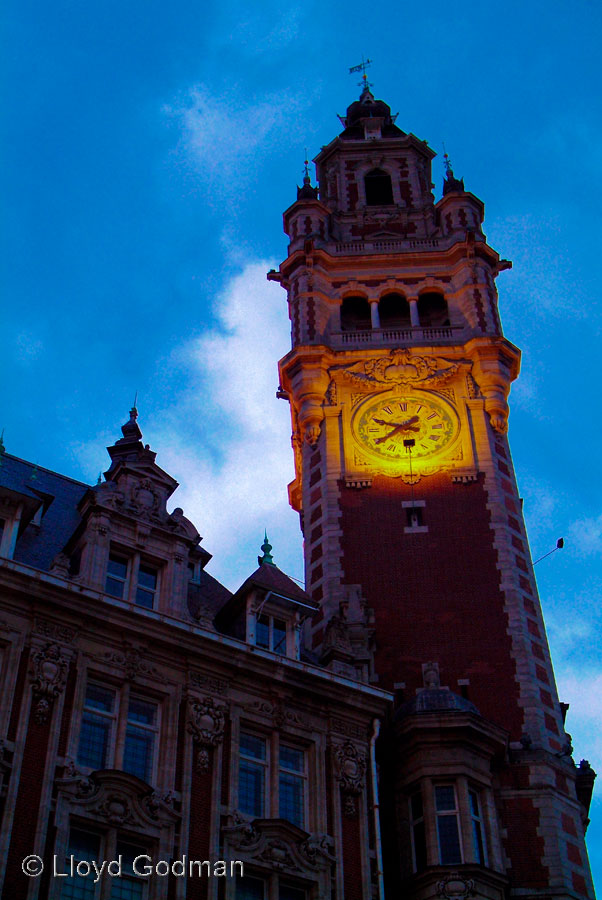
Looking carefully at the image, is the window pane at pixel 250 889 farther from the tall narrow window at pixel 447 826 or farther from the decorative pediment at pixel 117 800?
the tall narrow window at pixel 447 826

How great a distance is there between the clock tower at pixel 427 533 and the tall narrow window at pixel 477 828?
0.11 meters

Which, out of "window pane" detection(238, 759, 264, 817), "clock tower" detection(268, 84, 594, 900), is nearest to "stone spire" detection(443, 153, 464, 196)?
"clock tower" detection(268, 84, 594, 900)

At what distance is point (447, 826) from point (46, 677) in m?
11.3

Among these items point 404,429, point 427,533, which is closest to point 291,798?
point 427,533

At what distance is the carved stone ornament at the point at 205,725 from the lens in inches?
1202

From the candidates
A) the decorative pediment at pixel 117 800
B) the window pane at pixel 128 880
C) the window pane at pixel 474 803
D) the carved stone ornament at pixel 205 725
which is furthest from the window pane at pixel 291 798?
the window pane at pixel 474 803

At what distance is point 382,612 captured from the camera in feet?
136

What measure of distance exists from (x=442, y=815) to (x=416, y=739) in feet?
6.80

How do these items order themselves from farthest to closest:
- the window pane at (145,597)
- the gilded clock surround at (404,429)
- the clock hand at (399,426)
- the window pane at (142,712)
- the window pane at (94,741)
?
the clock hand at (399,426) < the gilded clock surround at (404,429) < the window pane at (145,597) < the window pane at (142,712) < the window pane at (94,741)

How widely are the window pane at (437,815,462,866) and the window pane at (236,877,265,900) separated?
5209 millimetres

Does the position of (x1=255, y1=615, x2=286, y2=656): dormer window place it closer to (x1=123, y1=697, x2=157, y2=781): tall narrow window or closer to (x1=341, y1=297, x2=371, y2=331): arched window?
(x1=123, y1=697, x2=157, y2=781): tall narrow window

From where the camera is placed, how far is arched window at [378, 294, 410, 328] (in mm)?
53906

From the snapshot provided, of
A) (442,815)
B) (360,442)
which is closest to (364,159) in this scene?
(360,442)

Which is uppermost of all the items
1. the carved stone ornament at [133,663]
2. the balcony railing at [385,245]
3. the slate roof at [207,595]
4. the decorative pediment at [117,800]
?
the balcony railing at [385,245]
